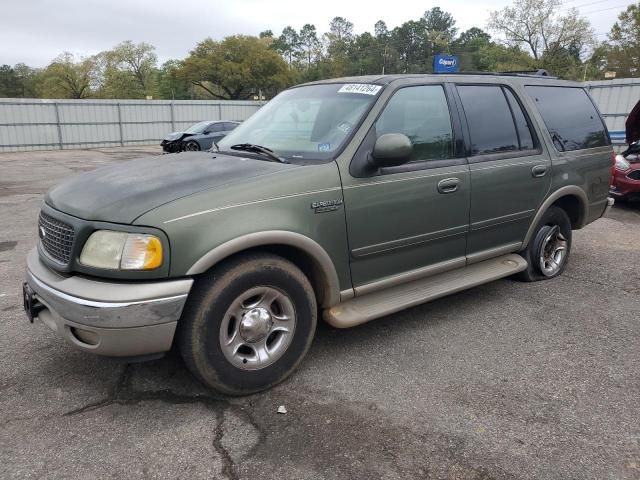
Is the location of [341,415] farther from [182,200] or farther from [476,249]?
[476,249]

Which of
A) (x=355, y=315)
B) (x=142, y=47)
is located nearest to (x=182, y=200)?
(x=355, y=315)

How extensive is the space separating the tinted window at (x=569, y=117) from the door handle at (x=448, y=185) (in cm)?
145

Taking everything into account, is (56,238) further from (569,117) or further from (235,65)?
(235,65)

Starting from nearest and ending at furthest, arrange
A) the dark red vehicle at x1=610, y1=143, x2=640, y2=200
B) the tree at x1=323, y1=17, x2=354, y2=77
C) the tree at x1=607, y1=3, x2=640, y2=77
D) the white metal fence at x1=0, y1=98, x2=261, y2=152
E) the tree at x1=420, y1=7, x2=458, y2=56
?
1. the dark red vehicle at x1=610, y1=143, x2=640, y2=200
2. the white metal fence at x1=0, y1=98, x2=261, y2=152
3. the tree at x1=607, y1=3, x2=640, y2=77
4. the tree at x1=323, y1=17, x2=354, y2=77
5. the tree at x1=420, y1=7, x2=458, y2=56

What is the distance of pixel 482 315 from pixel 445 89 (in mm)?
1830

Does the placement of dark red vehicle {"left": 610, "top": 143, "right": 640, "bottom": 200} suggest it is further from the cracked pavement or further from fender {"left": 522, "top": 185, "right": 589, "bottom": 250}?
the cracked pavement

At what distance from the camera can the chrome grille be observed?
2691 mm

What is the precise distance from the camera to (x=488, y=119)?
4.06 meters

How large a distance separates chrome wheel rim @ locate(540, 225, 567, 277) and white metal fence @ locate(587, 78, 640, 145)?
1256 centimetres

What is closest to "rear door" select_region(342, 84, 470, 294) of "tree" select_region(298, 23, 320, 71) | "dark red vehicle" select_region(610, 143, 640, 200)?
"dark red vehicle" select_region(610, 143, 640, 200)

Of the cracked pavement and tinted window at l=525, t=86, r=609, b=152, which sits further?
tinted window at l=525, t=86, r=609, b=152

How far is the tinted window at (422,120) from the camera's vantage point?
11.3ft

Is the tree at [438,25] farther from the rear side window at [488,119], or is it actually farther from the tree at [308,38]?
the rear side window at [488,119]

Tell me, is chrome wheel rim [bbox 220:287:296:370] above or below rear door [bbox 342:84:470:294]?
below
